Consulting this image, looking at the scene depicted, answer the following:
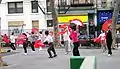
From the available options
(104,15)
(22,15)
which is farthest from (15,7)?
(104,15)

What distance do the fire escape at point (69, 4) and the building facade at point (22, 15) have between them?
2.19 metres

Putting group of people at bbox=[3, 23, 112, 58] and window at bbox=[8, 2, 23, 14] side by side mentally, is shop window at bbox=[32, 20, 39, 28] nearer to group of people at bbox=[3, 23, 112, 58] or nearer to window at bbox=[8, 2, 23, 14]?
window at bbox=[8, 2, 23, 14]

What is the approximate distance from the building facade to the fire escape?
2.19m

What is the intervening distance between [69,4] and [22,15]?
6.26 metres

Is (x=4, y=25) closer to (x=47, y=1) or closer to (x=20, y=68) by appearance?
(x=47, y=1)

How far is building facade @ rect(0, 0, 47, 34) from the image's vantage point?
4947cm

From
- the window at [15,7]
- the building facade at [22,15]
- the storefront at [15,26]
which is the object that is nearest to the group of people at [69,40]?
the storefront at [15,26]

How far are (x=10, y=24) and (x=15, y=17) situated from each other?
1.13 m

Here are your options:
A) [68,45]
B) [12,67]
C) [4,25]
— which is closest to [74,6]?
[4,25]

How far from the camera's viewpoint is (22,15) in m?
50.2

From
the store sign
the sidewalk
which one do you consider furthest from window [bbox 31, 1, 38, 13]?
the sidewalk

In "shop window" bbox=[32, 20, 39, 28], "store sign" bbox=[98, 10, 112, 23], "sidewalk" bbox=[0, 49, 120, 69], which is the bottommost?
"sidewalk" bbox=[0, 49, 120, 69]

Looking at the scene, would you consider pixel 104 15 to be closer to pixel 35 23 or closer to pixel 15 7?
pixel 35 23

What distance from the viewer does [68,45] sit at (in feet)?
84.6
